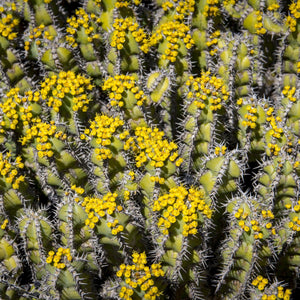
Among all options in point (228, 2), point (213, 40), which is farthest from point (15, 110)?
point (228, 2)

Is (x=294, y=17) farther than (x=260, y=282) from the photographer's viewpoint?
Yes

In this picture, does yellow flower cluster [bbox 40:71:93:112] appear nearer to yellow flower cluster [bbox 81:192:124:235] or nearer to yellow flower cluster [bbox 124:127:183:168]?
yellow flower cluster [bbox 124:127:183:168]

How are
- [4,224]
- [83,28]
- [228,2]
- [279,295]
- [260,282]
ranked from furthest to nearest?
[228,2] < [83,28] < [4,224] < [260,282] < [279,295]

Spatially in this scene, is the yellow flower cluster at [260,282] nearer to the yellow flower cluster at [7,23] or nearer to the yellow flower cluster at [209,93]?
the yellow flower cluster at [209,93]

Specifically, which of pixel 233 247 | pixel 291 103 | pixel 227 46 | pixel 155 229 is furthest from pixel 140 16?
pixel 233 247

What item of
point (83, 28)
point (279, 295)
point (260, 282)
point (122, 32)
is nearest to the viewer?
point (279, 295)

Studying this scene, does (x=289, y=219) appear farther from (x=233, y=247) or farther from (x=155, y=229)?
(x=155, y=229)

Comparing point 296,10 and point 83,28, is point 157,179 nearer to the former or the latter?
point 83,28
